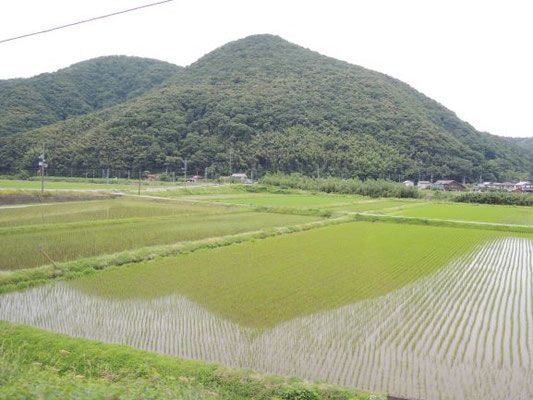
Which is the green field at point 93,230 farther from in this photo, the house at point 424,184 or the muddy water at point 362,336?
the house at point 424,184

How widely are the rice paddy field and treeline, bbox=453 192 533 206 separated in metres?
29.7

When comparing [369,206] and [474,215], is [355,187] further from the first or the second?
[474,215]

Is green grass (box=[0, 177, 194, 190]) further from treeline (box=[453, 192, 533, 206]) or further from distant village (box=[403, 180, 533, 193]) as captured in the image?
distant village (box=[403, 180, 533, 193])

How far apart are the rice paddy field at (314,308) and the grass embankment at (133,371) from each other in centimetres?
41

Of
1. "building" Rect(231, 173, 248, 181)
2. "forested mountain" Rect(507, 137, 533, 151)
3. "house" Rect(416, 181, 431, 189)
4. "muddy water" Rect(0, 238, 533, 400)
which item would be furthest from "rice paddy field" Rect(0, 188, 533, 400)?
"forested mountain" Rect(507, 137, 533, 151)

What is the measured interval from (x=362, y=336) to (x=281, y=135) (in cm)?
6953

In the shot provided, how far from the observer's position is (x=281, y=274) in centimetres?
1082

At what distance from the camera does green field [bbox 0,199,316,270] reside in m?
11.7

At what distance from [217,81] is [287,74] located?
18.4 meters

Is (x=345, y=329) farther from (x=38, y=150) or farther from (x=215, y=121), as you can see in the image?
(x=215, y=121)

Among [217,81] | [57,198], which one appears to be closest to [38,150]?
[57,198]

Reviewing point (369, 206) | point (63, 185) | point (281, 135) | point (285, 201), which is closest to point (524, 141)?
point (281, 135)

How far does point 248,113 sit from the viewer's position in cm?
7900

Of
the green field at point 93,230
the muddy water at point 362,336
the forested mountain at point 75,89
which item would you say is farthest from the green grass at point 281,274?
the forested mountain at point 75,89
